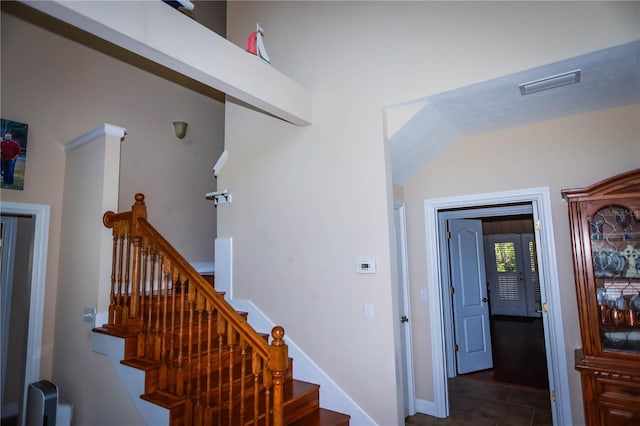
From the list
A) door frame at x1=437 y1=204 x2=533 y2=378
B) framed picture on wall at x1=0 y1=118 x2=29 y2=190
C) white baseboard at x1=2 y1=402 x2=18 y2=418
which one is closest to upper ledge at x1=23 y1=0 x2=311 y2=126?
framed picture on wall at x1=0 y1=118 x2=29 y2=190

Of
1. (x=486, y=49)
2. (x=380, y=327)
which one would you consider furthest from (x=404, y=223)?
(x=486, y=49)

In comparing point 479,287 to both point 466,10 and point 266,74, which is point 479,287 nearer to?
point 466,10

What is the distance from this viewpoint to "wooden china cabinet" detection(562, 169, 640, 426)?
249 centimetres

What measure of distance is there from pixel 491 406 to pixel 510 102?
3061mm

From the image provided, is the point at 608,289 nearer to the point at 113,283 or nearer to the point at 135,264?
the point at 135,264

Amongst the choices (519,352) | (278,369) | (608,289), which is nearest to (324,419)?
(278,369)

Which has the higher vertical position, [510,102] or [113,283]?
[510,102]

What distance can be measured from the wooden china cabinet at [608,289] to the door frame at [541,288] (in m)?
0.38

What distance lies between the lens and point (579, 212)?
2.72 metres

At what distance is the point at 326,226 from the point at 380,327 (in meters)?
0.92

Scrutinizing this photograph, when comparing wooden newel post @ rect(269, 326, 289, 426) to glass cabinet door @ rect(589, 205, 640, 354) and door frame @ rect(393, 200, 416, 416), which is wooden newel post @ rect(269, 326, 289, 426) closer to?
door frame @ rect(393, 200, 416, 416)

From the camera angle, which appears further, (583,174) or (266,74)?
(583,174)

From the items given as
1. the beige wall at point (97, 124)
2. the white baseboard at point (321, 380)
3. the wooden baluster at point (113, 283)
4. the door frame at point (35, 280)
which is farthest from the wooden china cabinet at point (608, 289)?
the door frame at point (35, 280)

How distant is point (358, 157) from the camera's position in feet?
9.75
